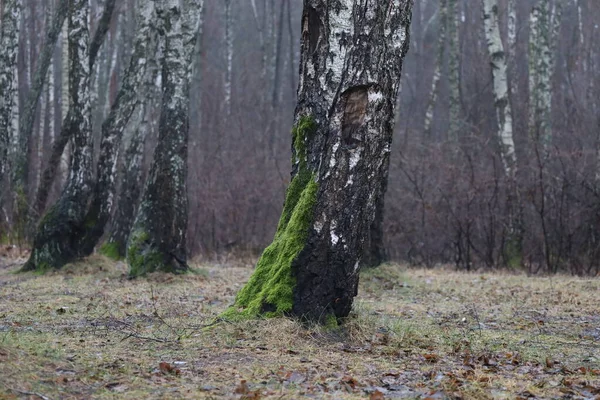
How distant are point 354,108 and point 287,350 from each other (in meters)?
1.99

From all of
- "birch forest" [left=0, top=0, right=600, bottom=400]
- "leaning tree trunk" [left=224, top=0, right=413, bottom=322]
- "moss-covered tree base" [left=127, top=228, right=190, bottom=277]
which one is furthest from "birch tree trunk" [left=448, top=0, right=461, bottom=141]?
"leaning tree trunk" [left=224, top=0, right=413, bottom=322]

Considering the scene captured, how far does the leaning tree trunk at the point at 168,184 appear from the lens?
11.4 metres

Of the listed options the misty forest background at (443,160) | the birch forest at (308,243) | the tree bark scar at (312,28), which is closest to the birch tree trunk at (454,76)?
the misty forest background at (443,160)

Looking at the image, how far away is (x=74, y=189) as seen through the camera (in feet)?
40.3

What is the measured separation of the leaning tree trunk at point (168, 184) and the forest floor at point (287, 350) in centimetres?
143

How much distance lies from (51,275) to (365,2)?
24.1 ft

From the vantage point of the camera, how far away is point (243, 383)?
4.53 metres

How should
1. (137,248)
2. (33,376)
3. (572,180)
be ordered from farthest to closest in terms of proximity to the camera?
(572,180), (137,248), (33,376)

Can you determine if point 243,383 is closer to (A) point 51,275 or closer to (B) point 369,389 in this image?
(B) point 369,389

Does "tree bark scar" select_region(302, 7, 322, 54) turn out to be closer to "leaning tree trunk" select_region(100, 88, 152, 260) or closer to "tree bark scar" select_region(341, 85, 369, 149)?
"tree bark scar" select_region(341, 85, 369, 149)

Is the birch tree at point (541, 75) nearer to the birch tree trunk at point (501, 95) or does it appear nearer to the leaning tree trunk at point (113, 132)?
the birch tree trunk at point (501, 95)

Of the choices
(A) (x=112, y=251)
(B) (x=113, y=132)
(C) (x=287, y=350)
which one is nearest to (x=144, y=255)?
(B) (x=113, y=132)

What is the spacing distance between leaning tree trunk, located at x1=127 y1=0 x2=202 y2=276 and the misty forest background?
2570 millimetres

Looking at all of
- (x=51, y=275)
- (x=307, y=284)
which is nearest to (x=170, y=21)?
(x=51, y=275)
